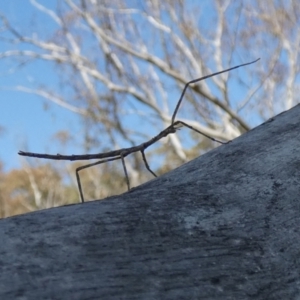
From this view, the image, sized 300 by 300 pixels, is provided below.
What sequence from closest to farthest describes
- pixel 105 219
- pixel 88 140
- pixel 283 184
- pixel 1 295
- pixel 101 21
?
pixel 1 295
pixel 105 219
pixel 283 184
pixel 101 21
pixel 88 140

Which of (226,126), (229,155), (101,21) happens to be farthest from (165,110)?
(229,155)

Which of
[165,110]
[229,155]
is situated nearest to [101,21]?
[165,110]

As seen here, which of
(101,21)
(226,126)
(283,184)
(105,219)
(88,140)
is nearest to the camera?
(105,219)

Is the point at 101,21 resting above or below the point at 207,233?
above

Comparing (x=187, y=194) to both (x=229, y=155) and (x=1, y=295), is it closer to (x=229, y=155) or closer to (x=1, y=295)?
(x=229, y=155)

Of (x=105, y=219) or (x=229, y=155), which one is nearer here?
(x=105, y=219)

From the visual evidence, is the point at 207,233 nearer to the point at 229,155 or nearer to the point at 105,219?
the point at 105,219

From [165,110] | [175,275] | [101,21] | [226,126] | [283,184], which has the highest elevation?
[101,21]
